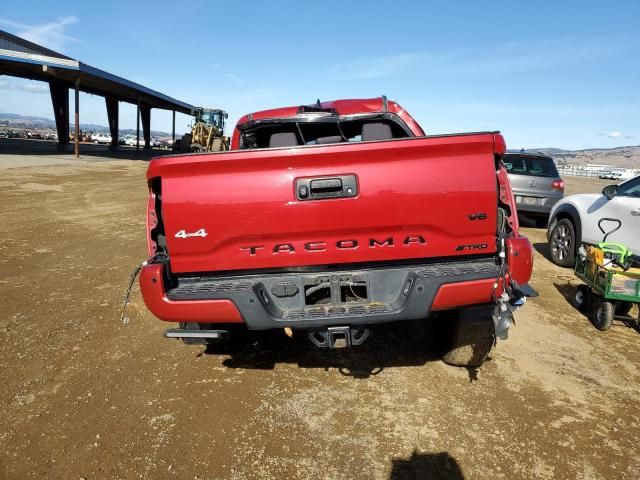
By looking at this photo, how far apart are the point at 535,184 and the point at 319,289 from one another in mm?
7605

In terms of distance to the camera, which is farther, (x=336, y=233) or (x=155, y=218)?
(x=155, y=218)

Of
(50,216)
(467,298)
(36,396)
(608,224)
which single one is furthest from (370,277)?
(50,216)

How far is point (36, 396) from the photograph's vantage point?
3057 mm

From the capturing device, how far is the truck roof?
157 inches

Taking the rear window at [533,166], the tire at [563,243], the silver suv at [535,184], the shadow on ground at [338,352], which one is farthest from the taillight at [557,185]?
the shadow on ground at [338,352]

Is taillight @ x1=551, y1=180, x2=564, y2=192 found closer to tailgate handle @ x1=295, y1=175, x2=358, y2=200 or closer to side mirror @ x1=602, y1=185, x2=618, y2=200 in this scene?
side mirror @ x1=602, y1=185, x2=618, y2=200

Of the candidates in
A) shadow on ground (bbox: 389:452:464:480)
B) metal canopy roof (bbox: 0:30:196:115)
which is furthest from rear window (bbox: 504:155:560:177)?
metal canopy roof (bbox: 0:30:196:115)

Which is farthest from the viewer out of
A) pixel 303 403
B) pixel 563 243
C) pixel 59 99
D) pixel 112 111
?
pixel 112 111

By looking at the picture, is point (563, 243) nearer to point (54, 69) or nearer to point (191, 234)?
point (191, 234)

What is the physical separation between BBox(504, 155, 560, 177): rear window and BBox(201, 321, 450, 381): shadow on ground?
619 cm

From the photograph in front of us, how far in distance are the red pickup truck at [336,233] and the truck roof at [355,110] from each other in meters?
1.38

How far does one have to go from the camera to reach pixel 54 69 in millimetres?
23500

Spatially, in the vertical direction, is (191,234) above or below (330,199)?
below

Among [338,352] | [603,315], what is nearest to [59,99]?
[338,352]
